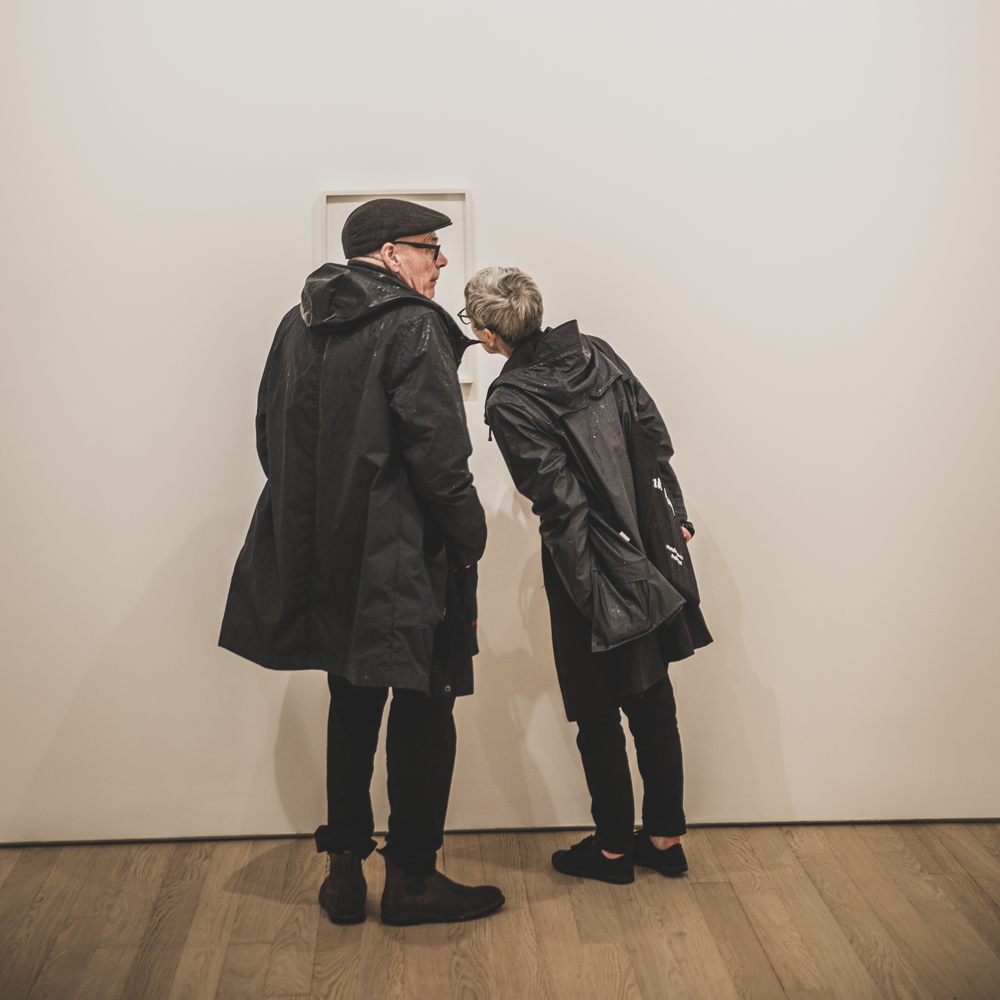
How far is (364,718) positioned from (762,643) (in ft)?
3.83

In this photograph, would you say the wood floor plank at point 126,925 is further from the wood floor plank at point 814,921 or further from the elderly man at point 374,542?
the wood floor plank at point 814,921

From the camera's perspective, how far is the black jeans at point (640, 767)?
94.1 inches

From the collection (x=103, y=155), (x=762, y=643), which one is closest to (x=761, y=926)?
(x=762, y=643)

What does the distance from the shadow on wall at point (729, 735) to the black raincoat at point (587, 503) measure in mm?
443

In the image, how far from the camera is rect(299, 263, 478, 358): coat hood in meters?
2.01

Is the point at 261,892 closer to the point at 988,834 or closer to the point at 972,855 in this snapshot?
the point at 972,855

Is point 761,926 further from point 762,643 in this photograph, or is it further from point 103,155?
point 103,155

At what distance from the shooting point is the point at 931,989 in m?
1.98

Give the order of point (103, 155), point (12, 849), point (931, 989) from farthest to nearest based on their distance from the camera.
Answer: point (12, 849), point (103, 155), point (931, 989)

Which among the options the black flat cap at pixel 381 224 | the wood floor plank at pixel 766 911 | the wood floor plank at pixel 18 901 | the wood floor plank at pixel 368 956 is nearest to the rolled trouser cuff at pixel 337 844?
the wood floor plank at pixel 368 956

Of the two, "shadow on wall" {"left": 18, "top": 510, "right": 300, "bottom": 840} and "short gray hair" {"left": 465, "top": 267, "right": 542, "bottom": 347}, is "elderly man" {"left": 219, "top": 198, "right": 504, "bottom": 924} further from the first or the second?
"shadow on wall" {"left": 18, "top": 510, "right": 300, "bottom": 840}

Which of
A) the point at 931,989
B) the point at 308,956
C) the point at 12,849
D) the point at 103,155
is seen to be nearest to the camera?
the point at 931,989

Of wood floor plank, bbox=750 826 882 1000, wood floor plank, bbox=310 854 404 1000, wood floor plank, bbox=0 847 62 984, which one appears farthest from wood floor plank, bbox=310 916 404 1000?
wood floor plank, bbox=750 826 882 1000

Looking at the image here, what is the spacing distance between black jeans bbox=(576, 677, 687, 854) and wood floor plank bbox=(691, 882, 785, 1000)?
0.17 metres
